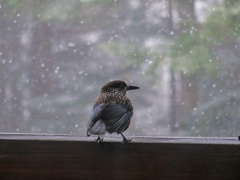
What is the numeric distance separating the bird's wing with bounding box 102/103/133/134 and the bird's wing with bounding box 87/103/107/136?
0.05ft

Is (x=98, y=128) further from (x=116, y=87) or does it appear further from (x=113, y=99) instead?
(x=116, y=87)

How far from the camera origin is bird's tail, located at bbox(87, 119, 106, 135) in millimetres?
1437

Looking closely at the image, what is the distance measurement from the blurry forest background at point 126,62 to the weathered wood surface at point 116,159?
399cm

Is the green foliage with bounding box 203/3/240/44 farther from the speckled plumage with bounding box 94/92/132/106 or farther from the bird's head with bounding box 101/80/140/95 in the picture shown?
the speckled plumage with bounding box 94/92/132/106

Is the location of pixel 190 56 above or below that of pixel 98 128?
above

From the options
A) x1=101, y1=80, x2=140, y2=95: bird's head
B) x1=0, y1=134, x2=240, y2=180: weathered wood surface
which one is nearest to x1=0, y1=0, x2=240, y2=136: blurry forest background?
x1=101, y1=80, x2=140, y2=95: bird's head

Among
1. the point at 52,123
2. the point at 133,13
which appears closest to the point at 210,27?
the point at 133,13

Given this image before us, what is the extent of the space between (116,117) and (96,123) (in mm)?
111

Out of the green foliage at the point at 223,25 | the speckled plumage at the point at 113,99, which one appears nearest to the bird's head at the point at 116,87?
the speckled plumage at the point at 113,99

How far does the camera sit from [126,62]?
5.53 m

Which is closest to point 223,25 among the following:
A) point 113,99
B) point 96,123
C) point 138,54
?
point 138,54

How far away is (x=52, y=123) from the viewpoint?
5410mm

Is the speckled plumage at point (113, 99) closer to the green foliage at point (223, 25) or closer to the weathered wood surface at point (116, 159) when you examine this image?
the weathered wood surface at point (116, 159)

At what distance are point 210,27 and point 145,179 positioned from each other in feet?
15.5
